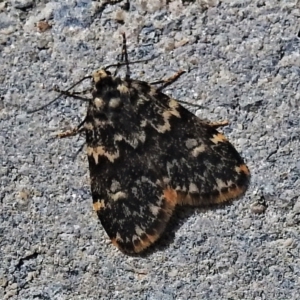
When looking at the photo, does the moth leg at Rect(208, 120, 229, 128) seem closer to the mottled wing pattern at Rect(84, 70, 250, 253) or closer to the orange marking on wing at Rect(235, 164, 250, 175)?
the mottled wing pattern at Rect(84, 70, 250, 253)

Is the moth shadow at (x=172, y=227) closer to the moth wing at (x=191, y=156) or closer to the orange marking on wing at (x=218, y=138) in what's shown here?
the moth wing at (x=191, y=156)

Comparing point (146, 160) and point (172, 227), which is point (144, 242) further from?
point (146, 160)

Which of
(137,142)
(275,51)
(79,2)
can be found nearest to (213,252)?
(137,142)

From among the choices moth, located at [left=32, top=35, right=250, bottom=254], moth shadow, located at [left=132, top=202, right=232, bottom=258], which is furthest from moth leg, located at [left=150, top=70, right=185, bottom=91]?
moth shadow, located at [left=132, top=202, right=232, bottom=258]

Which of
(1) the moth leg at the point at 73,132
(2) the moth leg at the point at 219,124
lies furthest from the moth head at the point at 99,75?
(2) the moth leg at the point at 219,124

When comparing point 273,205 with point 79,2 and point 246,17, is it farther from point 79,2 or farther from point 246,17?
point 79,2

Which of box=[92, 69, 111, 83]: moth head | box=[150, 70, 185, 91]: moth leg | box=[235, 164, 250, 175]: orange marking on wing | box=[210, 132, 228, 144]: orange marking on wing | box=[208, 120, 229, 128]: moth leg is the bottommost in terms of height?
box=[235, 164, 250, 175]: orange marking on wing

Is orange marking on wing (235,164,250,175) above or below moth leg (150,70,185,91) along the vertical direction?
below

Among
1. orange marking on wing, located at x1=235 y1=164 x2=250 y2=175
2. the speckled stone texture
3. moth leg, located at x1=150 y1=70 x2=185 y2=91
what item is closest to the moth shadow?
the speckled stone texture
